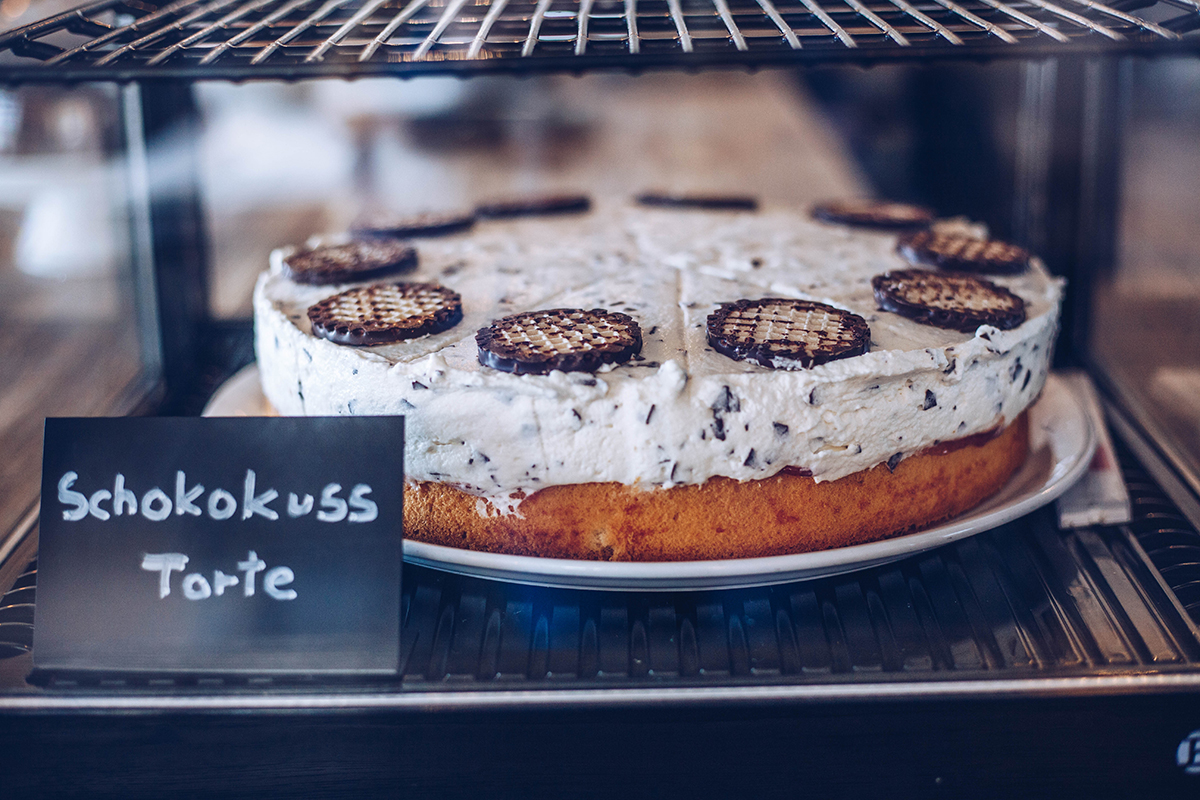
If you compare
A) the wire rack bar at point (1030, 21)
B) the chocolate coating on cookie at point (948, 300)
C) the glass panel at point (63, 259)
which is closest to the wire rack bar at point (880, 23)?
the wire rack bar at point (1030, 21)

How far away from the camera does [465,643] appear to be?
0.94 meters

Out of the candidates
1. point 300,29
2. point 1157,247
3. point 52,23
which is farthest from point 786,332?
point 1157,247

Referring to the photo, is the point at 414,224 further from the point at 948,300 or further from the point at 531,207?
the point at 948,300

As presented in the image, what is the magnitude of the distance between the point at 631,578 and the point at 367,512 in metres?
0.28

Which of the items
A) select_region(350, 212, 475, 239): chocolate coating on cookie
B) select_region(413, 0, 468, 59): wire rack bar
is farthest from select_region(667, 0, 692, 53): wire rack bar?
select_region(350, 212, 475, 239): chocolate coating on cookie

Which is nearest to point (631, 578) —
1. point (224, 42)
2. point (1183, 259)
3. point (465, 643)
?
point (465, 643)

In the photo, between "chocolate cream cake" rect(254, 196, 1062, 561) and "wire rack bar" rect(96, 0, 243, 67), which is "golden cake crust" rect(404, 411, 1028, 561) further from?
"wire rack bar" rect(96, 0, 243, 67)

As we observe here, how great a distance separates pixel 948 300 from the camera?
118 cm

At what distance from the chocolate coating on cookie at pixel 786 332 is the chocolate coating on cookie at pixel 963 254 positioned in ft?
1.04

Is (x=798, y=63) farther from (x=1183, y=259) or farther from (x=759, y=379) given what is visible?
(x=1183, y=259)

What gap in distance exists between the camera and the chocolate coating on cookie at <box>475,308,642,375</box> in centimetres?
97

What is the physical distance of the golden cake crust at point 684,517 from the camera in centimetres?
103

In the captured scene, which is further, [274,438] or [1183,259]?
[1183,259]

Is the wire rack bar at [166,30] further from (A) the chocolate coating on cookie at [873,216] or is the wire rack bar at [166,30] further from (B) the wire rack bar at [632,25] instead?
(A) the chocolate coating on cookie at [873,216]
